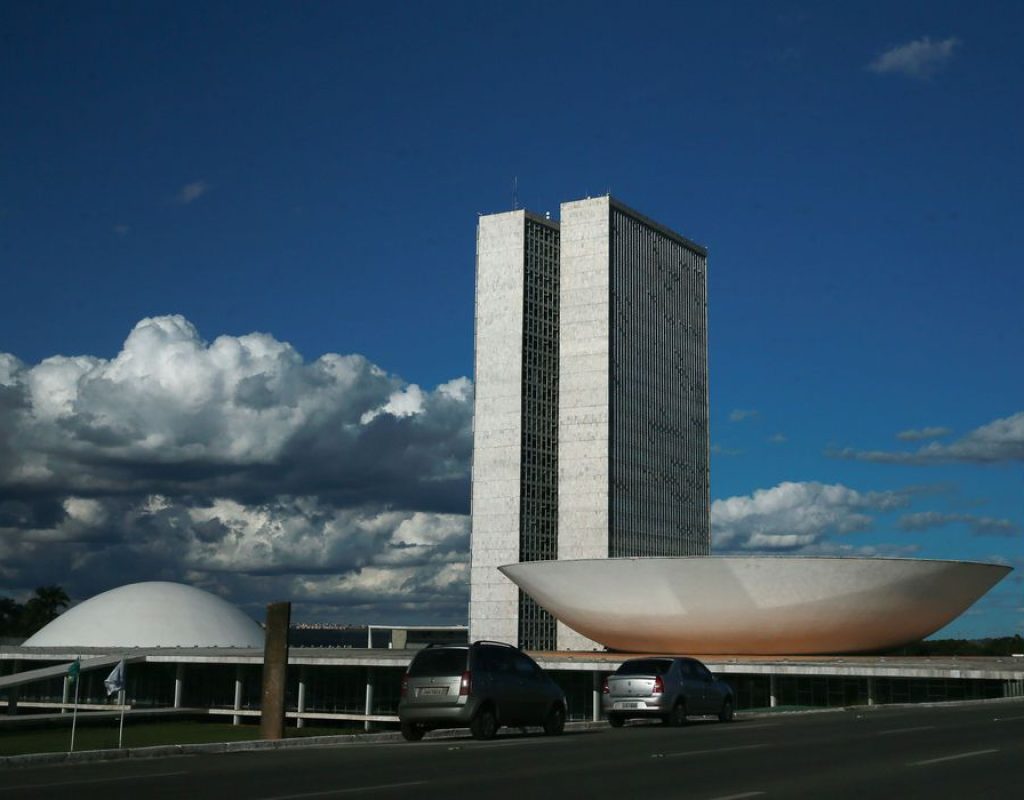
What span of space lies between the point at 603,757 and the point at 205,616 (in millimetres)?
82633

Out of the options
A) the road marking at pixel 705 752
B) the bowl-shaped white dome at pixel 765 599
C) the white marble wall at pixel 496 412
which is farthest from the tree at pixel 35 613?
the road marking at pixel 705 752

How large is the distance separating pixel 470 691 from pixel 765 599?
1726 inches

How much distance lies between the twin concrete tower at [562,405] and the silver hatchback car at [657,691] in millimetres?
103338

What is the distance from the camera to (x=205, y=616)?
97188 millimetres

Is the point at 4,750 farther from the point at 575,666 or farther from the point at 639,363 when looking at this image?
the point at 639,363

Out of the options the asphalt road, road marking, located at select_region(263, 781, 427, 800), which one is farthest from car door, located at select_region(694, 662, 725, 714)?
road marking, located at select_region(263, 781, 427, 800)

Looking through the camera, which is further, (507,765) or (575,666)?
(575,666)

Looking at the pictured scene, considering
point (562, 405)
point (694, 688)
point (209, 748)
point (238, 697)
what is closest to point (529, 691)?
point (694, 688)

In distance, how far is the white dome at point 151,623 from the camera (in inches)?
3669

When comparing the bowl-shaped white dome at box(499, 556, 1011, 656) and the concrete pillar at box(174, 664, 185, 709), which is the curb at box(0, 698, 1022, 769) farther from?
the concrete pillar at box(174, 664, 185, 709)

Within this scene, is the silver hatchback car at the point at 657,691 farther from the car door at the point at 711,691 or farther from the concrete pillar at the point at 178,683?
the concrete pillar at the point at 178,683

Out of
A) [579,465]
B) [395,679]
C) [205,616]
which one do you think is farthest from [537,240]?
[395,679]

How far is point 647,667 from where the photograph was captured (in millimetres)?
29438

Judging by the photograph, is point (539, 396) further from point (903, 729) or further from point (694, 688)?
point (903, 729)
